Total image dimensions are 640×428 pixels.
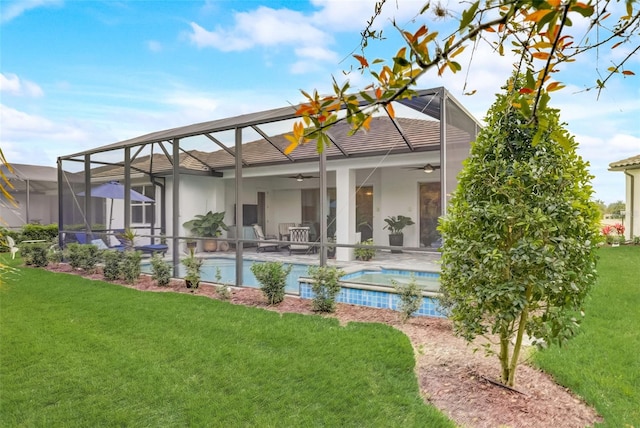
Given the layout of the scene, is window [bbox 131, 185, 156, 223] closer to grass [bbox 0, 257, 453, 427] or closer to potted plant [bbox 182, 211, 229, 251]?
potted plant [bbox 182, 211, 229, 251]

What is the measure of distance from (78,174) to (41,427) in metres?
9.80

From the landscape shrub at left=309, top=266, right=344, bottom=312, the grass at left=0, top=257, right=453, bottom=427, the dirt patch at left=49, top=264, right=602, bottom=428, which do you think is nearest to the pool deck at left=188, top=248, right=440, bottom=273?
the landscape shrub at left=309, top=266, right=344, bottom=312

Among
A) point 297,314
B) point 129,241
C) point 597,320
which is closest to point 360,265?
point 297,314

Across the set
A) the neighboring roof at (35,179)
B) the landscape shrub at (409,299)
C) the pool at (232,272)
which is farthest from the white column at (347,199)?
the neighboring roof at (35,179)

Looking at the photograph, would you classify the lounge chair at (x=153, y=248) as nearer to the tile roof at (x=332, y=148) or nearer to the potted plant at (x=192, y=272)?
the potted plant at (x=192, y=272)

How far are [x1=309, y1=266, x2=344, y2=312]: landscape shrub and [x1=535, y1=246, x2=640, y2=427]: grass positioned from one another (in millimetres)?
2781

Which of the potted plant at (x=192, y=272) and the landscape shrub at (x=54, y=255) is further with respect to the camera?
the landscape shrub at (x=54, y=255)

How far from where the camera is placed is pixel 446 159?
19.1 ft

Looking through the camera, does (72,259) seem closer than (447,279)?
No

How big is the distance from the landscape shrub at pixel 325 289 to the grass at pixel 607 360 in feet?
9.12

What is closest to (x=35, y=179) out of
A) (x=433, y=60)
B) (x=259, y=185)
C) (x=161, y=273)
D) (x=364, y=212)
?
(x=259, y=185)

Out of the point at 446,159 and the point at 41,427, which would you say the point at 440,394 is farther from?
the point at 446,159

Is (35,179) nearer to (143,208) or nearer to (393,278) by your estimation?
(143,208)

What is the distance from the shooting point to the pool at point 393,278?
598cm
